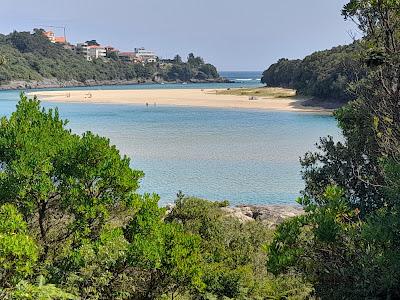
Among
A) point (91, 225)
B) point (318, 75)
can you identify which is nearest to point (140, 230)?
point (91, 225)

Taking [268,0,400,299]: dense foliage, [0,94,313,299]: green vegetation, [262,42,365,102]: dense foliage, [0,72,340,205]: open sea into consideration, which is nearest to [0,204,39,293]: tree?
[0,94,313,299]: green vegetation

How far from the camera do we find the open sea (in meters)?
32.9

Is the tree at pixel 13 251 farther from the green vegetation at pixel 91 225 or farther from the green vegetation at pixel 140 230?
the green vegetation at pixel 91 225

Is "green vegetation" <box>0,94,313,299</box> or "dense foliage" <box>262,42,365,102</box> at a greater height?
"dense foliage" <box>262,42,365,102</box>

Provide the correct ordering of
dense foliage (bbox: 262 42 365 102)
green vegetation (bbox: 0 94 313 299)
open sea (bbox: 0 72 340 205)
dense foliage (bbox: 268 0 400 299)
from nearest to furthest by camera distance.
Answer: dense foliage (bbox: 268 0 400 299)
green vegetation (bbox: 0 94 313 299)
open sea (bbox: 0 72 340 205)
dense foliage (bbox: 262 42 365 102)

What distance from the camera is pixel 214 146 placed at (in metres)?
49.8

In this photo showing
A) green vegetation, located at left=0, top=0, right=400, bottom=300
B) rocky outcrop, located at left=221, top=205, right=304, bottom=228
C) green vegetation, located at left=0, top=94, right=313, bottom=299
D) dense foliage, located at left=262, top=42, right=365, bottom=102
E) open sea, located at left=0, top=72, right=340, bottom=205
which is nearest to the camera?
green vegetation, located at left=0, top=0, right=400, bottom=300

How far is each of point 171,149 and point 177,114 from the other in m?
34.7

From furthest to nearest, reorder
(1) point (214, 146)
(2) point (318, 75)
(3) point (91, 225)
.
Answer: (2) point (318, 75)
(1) point (214, 146)
(3) point (91, 225)

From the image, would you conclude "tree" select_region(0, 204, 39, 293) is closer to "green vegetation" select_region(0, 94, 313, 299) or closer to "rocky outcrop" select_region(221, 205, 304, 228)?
"green vegetation" select_region(0, 94, 313, 299)

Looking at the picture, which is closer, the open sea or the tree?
the tree

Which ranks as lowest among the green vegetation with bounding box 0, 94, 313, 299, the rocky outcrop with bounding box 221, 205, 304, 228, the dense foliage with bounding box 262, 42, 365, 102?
the rocky outcrop with bounding box 221, 205, 304, 228

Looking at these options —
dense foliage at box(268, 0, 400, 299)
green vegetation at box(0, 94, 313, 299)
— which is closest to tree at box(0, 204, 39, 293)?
green vegetation at box(0, 94, 313, 299)

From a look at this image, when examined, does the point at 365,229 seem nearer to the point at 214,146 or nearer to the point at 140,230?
the point at 140,230
